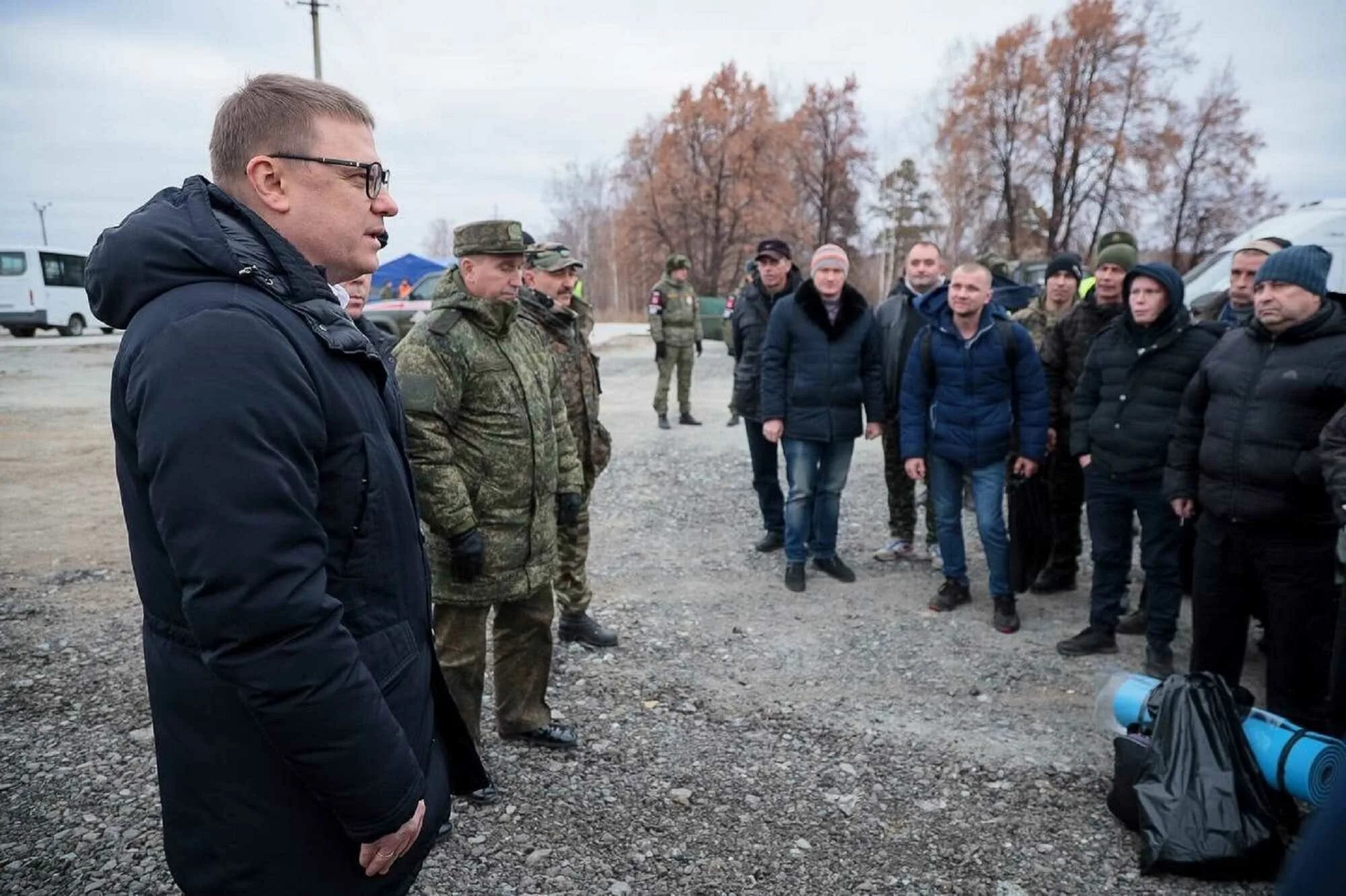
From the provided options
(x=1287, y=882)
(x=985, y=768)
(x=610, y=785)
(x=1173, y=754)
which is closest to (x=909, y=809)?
(x=985, y=768)

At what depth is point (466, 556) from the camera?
297 cm

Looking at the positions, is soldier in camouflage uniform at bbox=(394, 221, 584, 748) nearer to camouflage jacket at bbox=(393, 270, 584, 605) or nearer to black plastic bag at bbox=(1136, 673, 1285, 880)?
camouflage jacket at bbox=(393, 270, 584, 605)

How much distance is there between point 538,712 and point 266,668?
242cm

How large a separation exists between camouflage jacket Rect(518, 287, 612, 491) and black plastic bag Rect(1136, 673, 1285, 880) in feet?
9.05

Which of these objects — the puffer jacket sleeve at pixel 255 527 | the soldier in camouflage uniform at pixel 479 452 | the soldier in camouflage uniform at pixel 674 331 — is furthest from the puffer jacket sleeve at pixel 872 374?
the soldier in camouflage uniform at pixel 674 331

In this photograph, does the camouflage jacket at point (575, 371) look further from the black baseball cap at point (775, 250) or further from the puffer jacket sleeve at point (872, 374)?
the black baseball cap at point (775, 250)

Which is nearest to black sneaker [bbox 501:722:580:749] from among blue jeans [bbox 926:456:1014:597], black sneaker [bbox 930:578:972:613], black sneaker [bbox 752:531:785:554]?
black sneaker [bbox 930:578:972:613]

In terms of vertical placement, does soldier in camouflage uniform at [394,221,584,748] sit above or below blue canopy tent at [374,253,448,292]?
below

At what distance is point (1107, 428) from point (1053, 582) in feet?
4.63

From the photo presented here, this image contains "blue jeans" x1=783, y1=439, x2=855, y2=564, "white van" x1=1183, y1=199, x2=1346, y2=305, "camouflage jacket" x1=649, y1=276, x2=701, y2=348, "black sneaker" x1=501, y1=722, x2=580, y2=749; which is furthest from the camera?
"camouflage jacket" x1=649, y1=276, x2=701, y2=348

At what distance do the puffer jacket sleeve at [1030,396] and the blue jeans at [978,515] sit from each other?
0.19 metres

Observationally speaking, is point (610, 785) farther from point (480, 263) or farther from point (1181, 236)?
point (1181, 236)

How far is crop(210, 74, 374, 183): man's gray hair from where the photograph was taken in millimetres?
1460

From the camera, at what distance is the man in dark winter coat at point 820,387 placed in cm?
549
